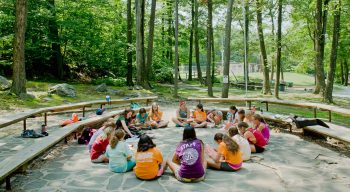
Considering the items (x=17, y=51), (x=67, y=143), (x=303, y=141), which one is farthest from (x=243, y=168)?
(x=17, y=51)

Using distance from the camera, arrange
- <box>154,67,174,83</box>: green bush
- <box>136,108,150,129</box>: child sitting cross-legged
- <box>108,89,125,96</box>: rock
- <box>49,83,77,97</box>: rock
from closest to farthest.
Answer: <box>136,108,150,129</box>: child sitting cross-legged < <box>49,83,77,97</box>: rock < <box>108,89,125,96</box>: rock < <box>154,67,174,83</box>: green bush

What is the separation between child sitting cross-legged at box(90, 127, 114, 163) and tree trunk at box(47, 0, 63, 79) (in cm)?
1645

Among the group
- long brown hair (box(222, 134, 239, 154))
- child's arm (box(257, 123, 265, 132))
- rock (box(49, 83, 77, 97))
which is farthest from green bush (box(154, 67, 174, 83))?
long brown hair (box(222, 134, 239, 154))

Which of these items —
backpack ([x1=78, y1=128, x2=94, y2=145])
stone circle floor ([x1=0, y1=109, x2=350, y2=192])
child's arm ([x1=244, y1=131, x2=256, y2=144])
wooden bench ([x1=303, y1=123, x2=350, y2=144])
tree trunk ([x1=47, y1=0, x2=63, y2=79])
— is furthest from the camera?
tree trunk ([x1=47, y1=0, x2=63, y2=79])

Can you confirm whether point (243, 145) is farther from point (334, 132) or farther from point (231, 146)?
point (334, 132)

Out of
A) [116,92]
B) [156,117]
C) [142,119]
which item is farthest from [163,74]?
[142,119]

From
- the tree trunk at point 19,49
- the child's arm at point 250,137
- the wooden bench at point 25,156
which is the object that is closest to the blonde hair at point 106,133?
the wooden bench at point 25,156

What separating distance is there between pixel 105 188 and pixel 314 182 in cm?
369

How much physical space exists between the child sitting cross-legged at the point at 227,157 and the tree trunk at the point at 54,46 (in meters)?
18.2

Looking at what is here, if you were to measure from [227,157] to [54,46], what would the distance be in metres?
21.3

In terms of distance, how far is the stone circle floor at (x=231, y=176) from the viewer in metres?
5.82

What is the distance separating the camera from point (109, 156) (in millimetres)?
6809

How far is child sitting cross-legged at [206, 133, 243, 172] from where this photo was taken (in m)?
6.68

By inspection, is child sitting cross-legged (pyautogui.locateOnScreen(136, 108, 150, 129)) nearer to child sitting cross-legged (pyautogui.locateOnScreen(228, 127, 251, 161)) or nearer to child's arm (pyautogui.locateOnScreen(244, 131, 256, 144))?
child's arm (pyautogui.locateOnScreen(244, 131, 256, 144))
